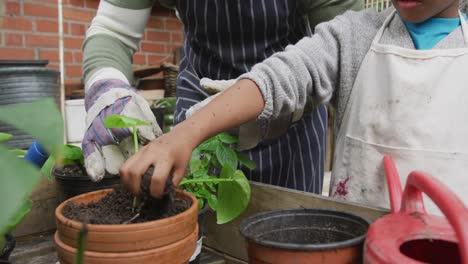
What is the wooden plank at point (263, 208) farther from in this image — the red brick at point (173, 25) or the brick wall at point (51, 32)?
the red brick at point (173, 25)

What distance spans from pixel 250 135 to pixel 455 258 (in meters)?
0.58

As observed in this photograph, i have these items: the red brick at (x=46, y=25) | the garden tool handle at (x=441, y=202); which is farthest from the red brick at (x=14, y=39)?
the garden tool handle at (x=441, y=202)

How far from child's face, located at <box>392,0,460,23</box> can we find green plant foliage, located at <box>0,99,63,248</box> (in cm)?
82

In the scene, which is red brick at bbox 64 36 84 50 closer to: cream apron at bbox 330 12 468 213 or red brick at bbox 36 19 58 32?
red brick at bbox 36 19 58 32

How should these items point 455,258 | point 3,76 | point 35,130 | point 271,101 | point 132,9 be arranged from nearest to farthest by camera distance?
1. point 35,130
2. point 455,258
3. point 271,101
4. point 132,9
5. point 3,76

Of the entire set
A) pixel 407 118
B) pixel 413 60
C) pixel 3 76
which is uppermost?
pixel 413 60

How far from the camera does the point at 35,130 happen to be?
214 mm

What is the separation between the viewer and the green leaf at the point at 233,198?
88 centimetres

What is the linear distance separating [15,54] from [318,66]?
2.48 metres

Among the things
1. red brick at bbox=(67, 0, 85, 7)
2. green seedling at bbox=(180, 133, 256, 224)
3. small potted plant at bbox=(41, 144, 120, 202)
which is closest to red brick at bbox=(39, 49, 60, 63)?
red brick at bbox=(67, 0, 85, 7)

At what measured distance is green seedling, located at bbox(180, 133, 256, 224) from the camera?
2.93 ft

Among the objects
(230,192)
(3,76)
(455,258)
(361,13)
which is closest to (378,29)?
(361,13)

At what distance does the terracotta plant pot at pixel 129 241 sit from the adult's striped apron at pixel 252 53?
0.61 meters

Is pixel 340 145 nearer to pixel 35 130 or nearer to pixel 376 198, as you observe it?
→ pixel 376 198
